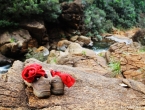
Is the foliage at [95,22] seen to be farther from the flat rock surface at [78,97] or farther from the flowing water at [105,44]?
the flat rock surface at [78,97]

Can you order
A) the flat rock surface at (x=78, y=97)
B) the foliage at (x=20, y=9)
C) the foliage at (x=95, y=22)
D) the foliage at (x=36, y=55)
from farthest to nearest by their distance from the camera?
the foliage at (x=95, y=22) → the foliage at (x=20, y=9) → the foliage at (x=36, y=55) → the flat rock surface at (x=78, y=97)

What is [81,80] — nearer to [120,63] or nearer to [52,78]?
[52,78]

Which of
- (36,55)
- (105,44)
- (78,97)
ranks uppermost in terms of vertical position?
(105,44)

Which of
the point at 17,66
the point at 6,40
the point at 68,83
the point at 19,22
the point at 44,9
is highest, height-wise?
the point at 44,9

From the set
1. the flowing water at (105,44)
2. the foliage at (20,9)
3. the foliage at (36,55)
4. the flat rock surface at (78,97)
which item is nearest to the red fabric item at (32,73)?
the flat rock surface at (78,97)

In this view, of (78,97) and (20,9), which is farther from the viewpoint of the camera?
(20,9)

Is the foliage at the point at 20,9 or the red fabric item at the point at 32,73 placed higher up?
the foliage at the point at 20,9

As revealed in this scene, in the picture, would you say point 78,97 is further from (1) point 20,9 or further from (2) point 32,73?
(1) point 20,9

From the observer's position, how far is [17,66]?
458cm

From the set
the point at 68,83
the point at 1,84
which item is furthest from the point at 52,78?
the point at 1,84

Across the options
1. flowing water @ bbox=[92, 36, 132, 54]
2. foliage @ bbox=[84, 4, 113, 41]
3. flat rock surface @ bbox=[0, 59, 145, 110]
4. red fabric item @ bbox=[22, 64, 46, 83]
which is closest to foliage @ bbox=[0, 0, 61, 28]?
flowing water @ bbox=[92, 36, 132, 54]

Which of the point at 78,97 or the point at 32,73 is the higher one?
the point at 32,73

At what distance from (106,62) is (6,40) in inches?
266

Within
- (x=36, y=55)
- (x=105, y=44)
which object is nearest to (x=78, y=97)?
(x=36, y=55)
